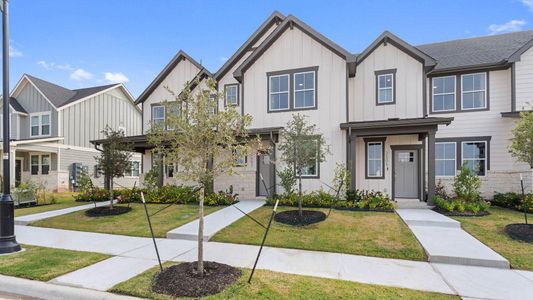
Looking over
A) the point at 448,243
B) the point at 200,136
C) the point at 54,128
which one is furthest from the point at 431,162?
the point at 54,128

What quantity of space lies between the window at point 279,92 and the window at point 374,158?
164 inches

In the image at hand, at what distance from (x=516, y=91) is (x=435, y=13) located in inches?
196

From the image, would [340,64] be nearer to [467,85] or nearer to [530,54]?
[467,85]

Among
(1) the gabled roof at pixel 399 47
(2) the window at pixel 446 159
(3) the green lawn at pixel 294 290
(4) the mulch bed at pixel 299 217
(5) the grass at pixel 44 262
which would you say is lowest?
(5) the grass at pixel 44 262

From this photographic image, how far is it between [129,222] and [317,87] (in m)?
9.06

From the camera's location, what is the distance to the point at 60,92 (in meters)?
22.4

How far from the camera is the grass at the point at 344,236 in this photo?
635 cm

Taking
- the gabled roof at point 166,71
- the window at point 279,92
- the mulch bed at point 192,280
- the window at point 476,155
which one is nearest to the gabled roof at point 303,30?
the window at point 279,92

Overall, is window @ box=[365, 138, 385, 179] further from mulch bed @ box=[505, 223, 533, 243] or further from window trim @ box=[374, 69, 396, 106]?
mulch bed @ box=[505, 223, 533, 243]

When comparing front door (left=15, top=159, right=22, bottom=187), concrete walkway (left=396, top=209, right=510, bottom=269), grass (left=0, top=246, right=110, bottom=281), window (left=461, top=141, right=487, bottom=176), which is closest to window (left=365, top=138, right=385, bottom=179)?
concrete walkway (left=396, top=209, right=510, bottom=269)

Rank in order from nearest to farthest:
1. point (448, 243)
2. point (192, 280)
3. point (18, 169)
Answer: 1. point (192, 280)
2. point (448, 243)
3. point (18, 169)

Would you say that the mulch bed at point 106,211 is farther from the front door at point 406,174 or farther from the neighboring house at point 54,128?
the front door at point 406,174

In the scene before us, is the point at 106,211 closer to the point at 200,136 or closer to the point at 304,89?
the point at 200,136

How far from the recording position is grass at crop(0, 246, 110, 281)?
5055 millimetres
